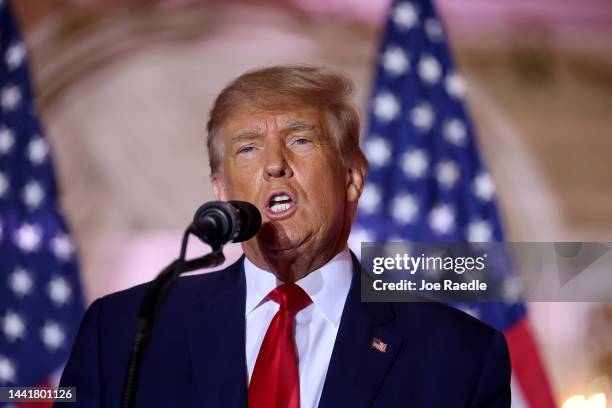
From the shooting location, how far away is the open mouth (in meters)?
1.92

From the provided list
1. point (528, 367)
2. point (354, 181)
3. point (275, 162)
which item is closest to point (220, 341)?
A: point (275, 162)

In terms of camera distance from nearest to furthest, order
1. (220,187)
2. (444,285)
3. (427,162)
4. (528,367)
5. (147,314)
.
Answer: (147,314)
(220,187)
(444,285)
(528,367)
(427,162)

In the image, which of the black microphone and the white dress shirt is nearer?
the black microphone

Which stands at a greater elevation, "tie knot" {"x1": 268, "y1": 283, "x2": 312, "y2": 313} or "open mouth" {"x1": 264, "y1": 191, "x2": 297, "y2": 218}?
"open mouth" {"x1": 264, "y1": 191, "x2": 297, "y2": 218}

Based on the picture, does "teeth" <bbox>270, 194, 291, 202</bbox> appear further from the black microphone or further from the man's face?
the black microphone

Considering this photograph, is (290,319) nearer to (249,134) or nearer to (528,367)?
(249,134)

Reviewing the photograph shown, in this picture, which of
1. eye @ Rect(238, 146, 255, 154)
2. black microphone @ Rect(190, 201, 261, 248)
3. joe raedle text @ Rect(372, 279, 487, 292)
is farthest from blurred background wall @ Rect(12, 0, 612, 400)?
black microphone @ Rect(190, 201, 261, 248)

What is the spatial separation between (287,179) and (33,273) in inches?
74.8

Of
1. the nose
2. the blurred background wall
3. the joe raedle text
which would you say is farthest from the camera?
the blurred background wall

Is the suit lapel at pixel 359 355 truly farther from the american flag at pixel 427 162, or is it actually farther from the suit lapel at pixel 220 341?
the american flag at pixel 427 162

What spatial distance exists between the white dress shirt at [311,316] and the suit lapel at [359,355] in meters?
0.03

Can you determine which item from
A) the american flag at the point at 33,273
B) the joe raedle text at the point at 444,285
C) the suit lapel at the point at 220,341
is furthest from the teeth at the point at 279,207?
the american flag at the point at 33,273

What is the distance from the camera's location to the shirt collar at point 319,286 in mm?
1980

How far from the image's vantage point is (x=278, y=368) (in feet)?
6.07
